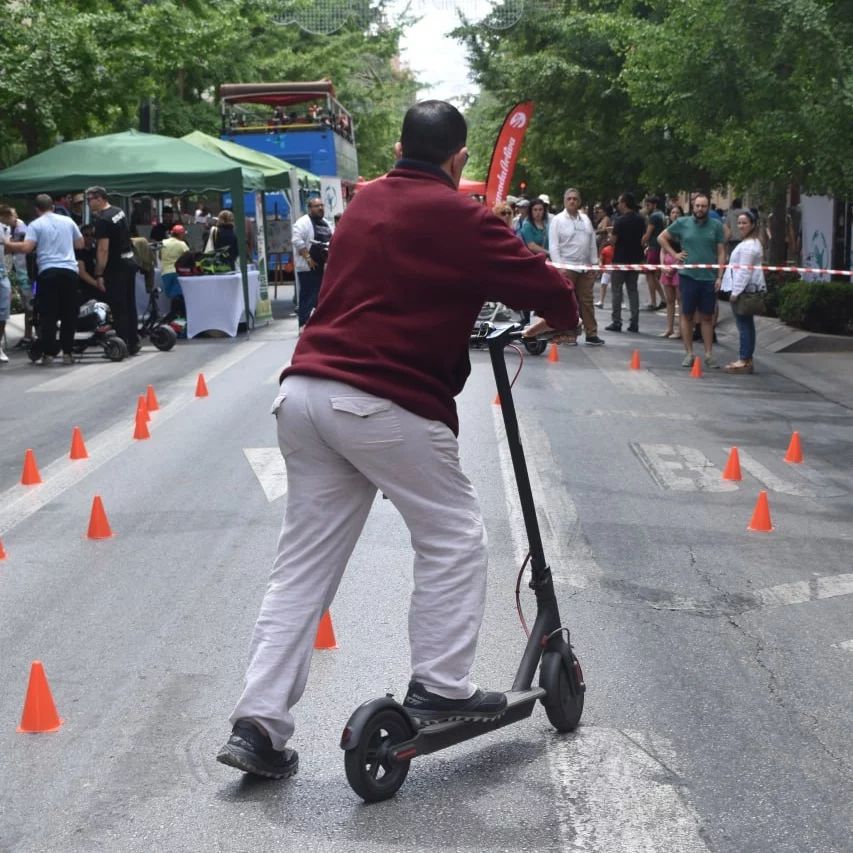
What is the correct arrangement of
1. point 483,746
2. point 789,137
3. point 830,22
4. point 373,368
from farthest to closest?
point 789,137 → point 830,22 → point 483,746 → point 373,368

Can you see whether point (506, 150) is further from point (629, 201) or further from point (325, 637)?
point (325, 637)

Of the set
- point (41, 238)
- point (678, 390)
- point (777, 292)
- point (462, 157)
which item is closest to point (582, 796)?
point (462, 157)

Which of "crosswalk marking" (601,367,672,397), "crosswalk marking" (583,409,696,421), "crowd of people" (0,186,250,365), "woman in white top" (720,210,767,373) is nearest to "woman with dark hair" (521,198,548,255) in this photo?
"crosswalk marking" (601,367,672,397)

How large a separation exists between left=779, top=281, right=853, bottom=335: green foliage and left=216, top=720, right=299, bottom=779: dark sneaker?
51.4ft

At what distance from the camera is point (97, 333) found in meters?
17.7

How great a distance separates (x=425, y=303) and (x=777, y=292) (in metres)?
17.9

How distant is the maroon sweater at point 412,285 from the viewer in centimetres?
396

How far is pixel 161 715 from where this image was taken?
4812mm

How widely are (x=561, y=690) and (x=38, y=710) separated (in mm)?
1716

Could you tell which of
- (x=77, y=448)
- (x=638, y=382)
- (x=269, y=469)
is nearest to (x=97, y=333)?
(x=638, y=382)

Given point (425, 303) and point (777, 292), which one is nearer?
point (425, 303)

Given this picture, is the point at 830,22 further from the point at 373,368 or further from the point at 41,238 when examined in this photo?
the point at 373,368

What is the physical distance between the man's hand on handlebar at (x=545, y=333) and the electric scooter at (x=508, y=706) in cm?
10

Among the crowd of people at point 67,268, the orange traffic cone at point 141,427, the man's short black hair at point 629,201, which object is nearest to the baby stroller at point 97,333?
the crowd of people at point 67,268
